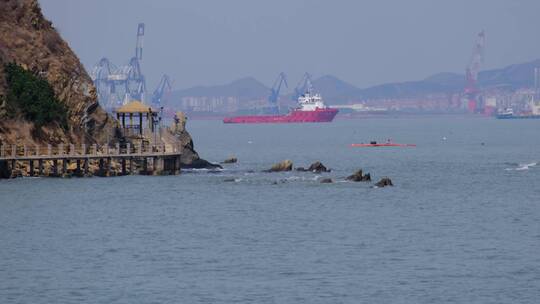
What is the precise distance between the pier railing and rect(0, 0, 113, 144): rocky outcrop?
2234 mm

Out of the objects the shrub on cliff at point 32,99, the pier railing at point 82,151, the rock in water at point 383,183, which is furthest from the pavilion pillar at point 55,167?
the rock in water at point 383,183

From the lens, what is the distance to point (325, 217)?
64.8 m

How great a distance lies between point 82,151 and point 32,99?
5.84 m

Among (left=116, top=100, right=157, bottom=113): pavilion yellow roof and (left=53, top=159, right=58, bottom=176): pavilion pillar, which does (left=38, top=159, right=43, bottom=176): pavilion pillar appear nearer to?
(left=53, top=159, right=58, bottom=176): pavilion pillar

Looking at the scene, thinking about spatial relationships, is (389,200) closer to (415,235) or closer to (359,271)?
(415,235)

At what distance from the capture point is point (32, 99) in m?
A: 88.1

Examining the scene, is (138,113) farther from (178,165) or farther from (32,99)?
(32,99)

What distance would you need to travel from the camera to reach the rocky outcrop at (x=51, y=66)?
92250 mm

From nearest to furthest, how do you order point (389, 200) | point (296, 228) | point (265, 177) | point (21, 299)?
point (21, 299)
point (296, 228)
point (389, 200)
point (265, 177)

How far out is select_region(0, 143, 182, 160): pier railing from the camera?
8281cm

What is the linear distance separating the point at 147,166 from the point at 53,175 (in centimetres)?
981

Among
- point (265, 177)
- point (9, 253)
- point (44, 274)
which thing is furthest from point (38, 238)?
point (265, 177)

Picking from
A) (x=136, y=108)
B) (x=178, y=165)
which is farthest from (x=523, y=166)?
(x=136, y=108)

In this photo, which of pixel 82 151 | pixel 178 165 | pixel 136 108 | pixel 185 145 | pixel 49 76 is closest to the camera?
pixel 82 151
